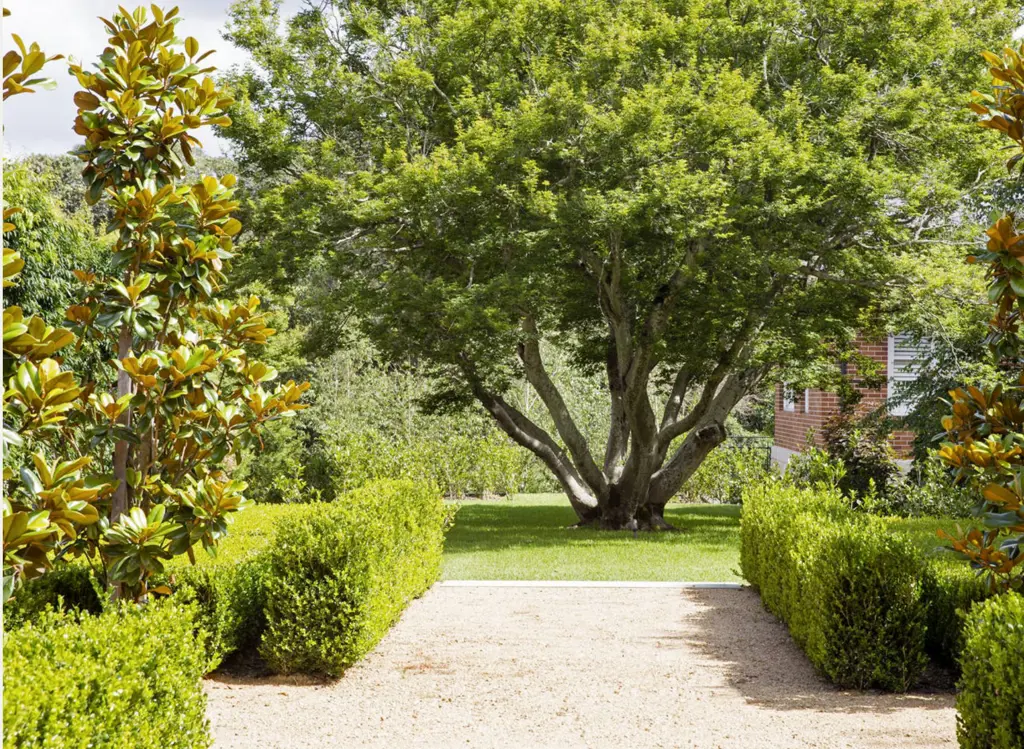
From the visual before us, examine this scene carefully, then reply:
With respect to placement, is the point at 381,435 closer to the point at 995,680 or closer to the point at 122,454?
the point at 122,454

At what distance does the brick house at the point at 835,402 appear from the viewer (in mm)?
19156

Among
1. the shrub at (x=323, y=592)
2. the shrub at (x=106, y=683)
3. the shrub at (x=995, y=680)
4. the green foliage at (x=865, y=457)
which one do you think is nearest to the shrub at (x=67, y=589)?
the shrub at (x=323, y=592)

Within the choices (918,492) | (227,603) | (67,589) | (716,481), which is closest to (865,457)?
(918,492)

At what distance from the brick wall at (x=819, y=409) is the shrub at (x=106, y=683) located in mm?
15472

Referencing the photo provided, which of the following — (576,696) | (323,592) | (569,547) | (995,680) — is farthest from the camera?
(569,547)

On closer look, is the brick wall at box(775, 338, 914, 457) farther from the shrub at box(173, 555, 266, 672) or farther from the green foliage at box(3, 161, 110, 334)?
the shrub at box(173, 555, 266, 672)

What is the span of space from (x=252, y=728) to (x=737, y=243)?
10.4m

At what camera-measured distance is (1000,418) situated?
5.40m

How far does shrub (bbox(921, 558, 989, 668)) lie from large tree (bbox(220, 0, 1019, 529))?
22.3 ft

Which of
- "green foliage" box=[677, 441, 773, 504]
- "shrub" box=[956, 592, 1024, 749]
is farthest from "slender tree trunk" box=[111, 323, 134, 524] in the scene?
"green foliage" box=[677, 441, 773, 504]

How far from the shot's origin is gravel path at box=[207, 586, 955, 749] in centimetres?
534

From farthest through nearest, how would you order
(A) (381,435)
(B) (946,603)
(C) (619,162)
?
(A) (381,435) → (C) (619,162) → (B) (946,603)

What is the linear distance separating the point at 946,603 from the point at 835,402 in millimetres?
15663

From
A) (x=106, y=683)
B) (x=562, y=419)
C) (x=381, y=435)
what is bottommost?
(x=106, y=683)
